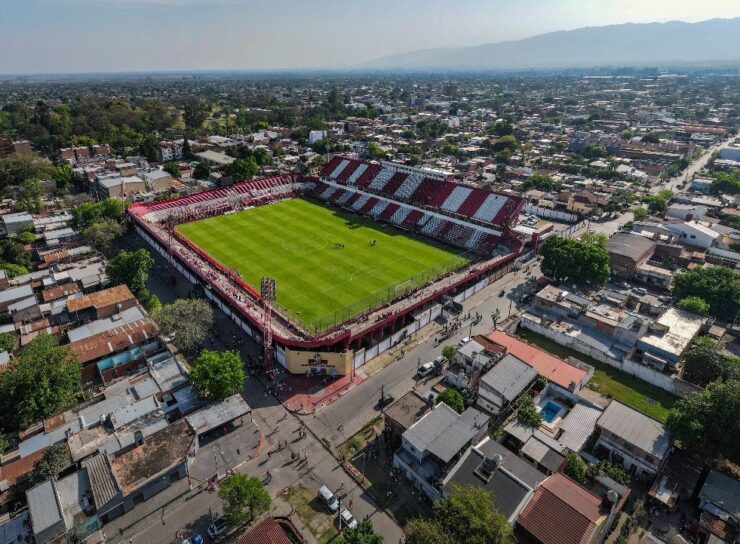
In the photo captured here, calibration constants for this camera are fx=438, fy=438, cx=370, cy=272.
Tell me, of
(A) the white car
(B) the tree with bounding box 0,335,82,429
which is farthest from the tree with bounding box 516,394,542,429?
(B) the tree with bounding box 0,335,82,429

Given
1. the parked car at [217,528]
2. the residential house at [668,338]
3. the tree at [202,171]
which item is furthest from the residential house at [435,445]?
the tree at [202,171]

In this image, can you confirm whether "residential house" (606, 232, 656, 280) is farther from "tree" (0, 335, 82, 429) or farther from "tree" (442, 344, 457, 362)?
"tree" (0, 335, 82, 429)

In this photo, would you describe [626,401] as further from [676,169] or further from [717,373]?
[676,169]

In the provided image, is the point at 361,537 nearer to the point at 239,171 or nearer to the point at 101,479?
the point at 101,479

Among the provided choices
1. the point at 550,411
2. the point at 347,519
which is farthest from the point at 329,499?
the point at 550,411

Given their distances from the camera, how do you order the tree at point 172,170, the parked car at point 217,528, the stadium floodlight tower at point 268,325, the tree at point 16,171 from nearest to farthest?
the parked car at point 217,528, the stadium floodlight tower at point 268,325, the tree at point 16,171, the tree at point 172,170

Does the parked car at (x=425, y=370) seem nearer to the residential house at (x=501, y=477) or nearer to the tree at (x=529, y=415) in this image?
the tree at (x=529, y=415)
